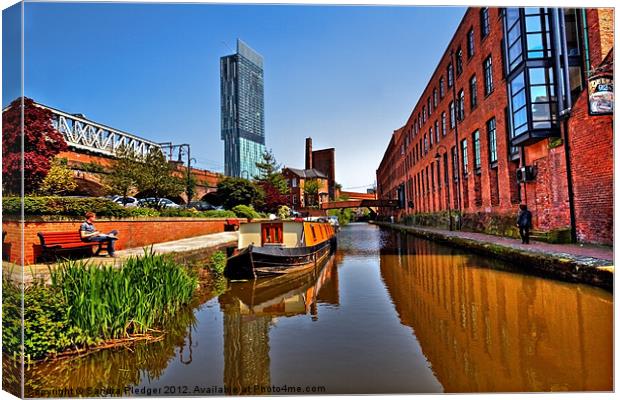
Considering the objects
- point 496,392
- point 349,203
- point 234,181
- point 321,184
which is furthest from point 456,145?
point 321,184

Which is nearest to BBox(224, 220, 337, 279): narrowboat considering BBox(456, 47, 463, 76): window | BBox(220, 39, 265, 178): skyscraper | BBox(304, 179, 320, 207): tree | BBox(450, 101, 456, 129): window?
BBox(220, 39, 265, 178): skyscraper

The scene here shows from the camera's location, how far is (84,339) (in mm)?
3984

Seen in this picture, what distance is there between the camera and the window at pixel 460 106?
22.3 metres

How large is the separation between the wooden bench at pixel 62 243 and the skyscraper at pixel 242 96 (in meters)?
3.97

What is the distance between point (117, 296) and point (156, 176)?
14422mm

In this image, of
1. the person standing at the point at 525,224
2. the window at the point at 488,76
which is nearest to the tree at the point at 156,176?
the person standing at the point at 525,224

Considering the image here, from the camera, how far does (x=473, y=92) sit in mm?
20766

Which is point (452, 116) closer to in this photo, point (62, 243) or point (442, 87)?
point (442, 87)

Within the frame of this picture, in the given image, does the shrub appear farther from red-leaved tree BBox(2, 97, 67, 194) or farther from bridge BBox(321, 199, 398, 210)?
bridge BBox(321, 199, 398, 210)

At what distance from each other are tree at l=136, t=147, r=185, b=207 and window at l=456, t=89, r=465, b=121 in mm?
16993

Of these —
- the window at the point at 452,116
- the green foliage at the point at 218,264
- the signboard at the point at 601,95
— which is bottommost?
the green foliage at the point at 218,264

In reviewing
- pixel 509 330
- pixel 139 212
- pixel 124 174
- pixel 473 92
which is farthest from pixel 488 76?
pixel 124 174

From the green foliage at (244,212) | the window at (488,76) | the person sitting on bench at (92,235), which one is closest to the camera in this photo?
the person sitting on bench at (92,235)

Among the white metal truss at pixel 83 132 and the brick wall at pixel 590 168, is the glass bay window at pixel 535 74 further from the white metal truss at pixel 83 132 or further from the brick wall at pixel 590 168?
the white metal truss at pixel 83 132
